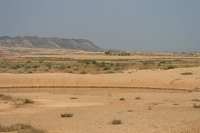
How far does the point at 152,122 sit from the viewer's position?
11.4 metres

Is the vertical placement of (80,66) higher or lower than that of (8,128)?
lower

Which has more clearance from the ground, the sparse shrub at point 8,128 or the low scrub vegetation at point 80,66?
the sparse shrub at point 8,128

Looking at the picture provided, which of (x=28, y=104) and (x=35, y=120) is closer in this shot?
(x=35, y=120)

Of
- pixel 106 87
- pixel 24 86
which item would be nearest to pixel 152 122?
→ pixel 106 87

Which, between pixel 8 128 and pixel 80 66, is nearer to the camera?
pixel 8 128

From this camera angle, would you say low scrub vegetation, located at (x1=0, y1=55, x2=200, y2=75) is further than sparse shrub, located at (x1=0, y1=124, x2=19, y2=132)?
Yes

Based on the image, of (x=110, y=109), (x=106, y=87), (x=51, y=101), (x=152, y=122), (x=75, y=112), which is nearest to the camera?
(x=152, y=122)

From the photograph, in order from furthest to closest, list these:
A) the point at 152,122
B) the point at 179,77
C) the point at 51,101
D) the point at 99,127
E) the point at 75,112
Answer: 1. the point at 179,77
2. the point at 51,101
3. the point at 75,112
4. the point at 152,122
5. the point at 99,127

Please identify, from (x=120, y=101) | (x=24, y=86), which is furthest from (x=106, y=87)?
(x=120, y=101)

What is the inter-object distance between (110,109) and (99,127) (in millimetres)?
4532

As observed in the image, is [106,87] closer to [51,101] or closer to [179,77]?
[179,77]

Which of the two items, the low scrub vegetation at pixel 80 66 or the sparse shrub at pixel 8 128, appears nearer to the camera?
the sparse shrub at pixel 8 128

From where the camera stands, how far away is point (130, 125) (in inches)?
425

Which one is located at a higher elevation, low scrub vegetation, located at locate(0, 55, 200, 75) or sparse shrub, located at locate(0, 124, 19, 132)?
sparse shrub, located at locate(0, 124, 19, 132)
